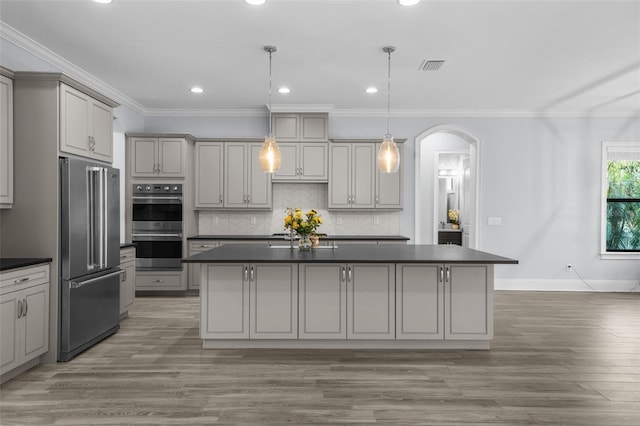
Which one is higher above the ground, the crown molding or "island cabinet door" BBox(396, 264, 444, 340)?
the crown molding

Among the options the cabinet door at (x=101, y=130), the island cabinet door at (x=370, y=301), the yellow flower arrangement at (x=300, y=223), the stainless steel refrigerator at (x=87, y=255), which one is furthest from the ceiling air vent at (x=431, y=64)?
the stainless steel refrigerator at (x=87, y=255)

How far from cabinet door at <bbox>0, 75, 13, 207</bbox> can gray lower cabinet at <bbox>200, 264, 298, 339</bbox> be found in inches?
67.0

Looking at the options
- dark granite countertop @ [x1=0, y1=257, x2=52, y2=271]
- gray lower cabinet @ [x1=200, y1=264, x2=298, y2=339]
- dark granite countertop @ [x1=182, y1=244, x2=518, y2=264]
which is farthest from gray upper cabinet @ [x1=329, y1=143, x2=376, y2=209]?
dark granite countertop @ [x1=0, y1=257, x2=52, y2=271]

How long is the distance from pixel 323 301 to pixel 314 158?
3271mm

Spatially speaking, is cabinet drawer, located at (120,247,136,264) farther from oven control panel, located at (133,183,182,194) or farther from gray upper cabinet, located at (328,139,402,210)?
gray upper cabinet, located at (328,139,402,210)

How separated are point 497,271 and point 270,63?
4969mm

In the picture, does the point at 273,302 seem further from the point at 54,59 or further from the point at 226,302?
the point at 54,59

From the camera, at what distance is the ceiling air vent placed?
4.73 m

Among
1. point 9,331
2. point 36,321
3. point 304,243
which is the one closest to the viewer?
point 9,331

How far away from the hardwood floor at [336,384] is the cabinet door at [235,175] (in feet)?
8.81


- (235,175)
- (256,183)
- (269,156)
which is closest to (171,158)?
(235,175)

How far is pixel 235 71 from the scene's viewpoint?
5137 mm

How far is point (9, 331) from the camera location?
124 inches

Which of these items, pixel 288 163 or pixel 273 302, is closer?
pixel 273 302
